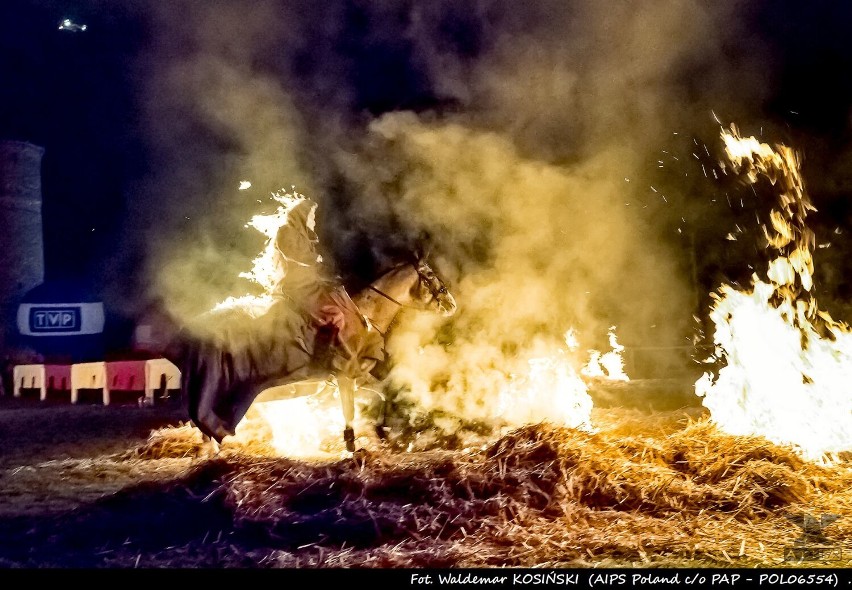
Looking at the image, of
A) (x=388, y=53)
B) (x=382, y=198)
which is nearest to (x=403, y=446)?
(x=382, y=198)

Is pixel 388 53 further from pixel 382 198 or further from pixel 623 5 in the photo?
pixel 623 5

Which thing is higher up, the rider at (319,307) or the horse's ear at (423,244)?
the horse's ear at (423,244)

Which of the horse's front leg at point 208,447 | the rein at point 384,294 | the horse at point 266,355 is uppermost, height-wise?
the rein at point 384,294

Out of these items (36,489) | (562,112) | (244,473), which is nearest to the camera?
(244,473)

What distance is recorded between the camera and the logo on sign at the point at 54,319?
17438 millimetres

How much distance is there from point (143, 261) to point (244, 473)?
1684 centimetres

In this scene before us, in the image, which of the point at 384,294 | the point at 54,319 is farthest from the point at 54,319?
the point at 384,294

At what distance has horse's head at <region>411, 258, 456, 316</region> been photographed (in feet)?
24.8

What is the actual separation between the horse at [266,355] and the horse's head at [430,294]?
72cm

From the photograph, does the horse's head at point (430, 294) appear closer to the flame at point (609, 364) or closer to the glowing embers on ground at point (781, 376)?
the glowing embers on ground at point (781, 376)

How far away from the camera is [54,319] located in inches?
698

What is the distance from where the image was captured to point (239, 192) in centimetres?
989

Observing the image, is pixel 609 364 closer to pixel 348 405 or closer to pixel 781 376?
pixel 781 376

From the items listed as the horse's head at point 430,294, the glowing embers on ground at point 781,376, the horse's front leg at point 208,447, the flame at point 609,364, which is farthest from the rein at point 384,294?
the flame at point 609,364
